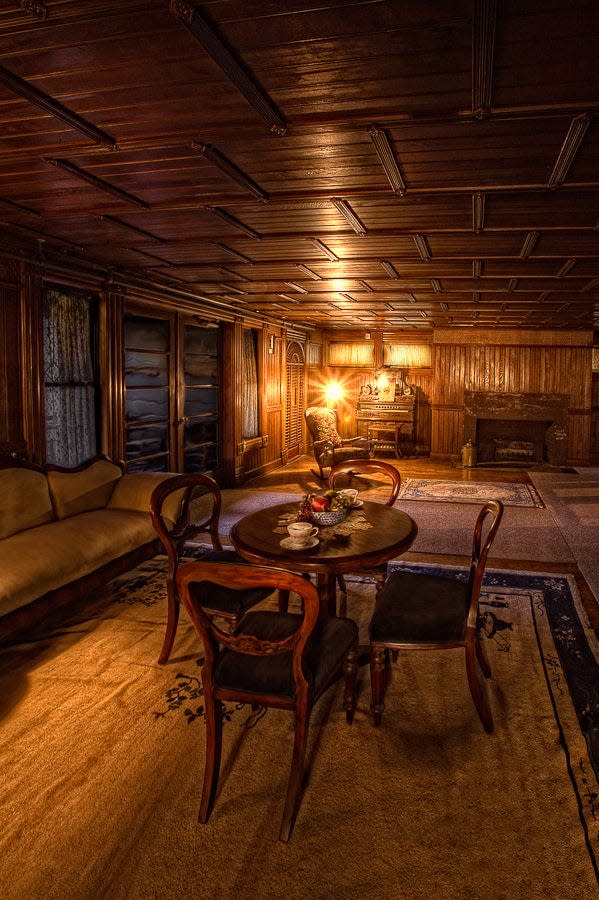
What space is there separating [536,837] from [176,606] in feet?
6.04

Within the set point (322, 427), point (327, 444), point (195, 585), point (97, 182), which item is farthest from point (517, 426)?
point (195, 585)

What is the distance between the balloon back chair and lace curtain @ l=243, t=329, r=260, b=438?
0.79 metres

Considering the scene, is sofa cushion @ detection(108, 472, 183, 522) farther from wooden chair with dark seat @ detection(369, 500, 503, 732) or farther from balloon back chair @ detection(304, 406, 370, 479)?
Answer: balloon back chair @ detection(304, 406, 370, 479)

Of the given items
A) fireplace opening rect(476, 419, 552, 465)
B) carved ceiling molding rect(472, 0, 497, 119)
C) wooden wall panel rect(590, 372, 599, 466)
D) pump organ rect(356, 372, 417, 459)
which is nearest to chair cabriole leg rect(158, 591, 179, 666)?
carved ceiling molding rect(472, 0, 497, 119)

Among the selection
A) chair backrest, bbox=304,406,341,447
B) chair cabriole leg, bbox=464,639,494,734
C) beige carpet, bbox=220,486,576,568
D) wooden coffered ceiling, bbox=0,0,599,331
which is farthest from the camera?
chair backrest, bbox=304,406,341,447

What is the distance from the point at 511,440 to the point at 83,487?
8242mm

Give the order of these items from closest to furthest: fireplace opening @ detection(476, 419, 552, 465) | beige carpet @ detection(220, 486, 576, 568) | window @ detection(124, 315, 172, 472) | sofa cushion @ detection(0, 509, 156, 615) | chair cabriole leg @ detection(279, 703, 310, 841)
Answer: chair cabriole leg @ detection(279, 703, 310, 841), sofa cushion @ detection(0, 509, 156, 615), beige carpet @ detection(220, 486, 576, 568), window @ detection(124, 315, 172, 472), fireplace opening @ detection(476, 419, 552, 465)

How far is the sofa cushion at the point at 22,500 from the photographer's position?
11.7 feet

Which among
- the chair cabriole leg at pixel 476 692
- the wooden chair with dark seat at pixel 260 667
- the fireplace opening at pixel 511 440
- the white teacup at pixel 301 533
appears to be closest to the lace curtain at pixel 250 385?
the fireplace opening at pixel 511 440

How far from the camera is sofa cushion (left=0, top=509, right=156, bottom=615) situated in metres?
2.94

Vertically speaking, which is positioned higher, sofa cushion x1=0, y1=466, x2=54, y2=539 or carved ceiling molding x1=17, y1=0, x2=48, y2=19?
carved ceiling molding x1=17, y1=0, x2=48, y2=19

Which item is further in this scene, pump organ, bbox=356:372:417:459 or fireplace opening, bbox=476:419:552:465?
pump organ, bbox=356:372:417:459

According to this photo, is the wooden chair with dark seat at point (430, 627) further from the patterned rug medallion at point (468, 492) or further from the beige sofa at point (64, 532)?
the patterned rug medallion at point (468, 492)

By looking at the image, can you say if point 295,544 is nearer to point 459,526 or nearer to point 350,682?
point 350,682
